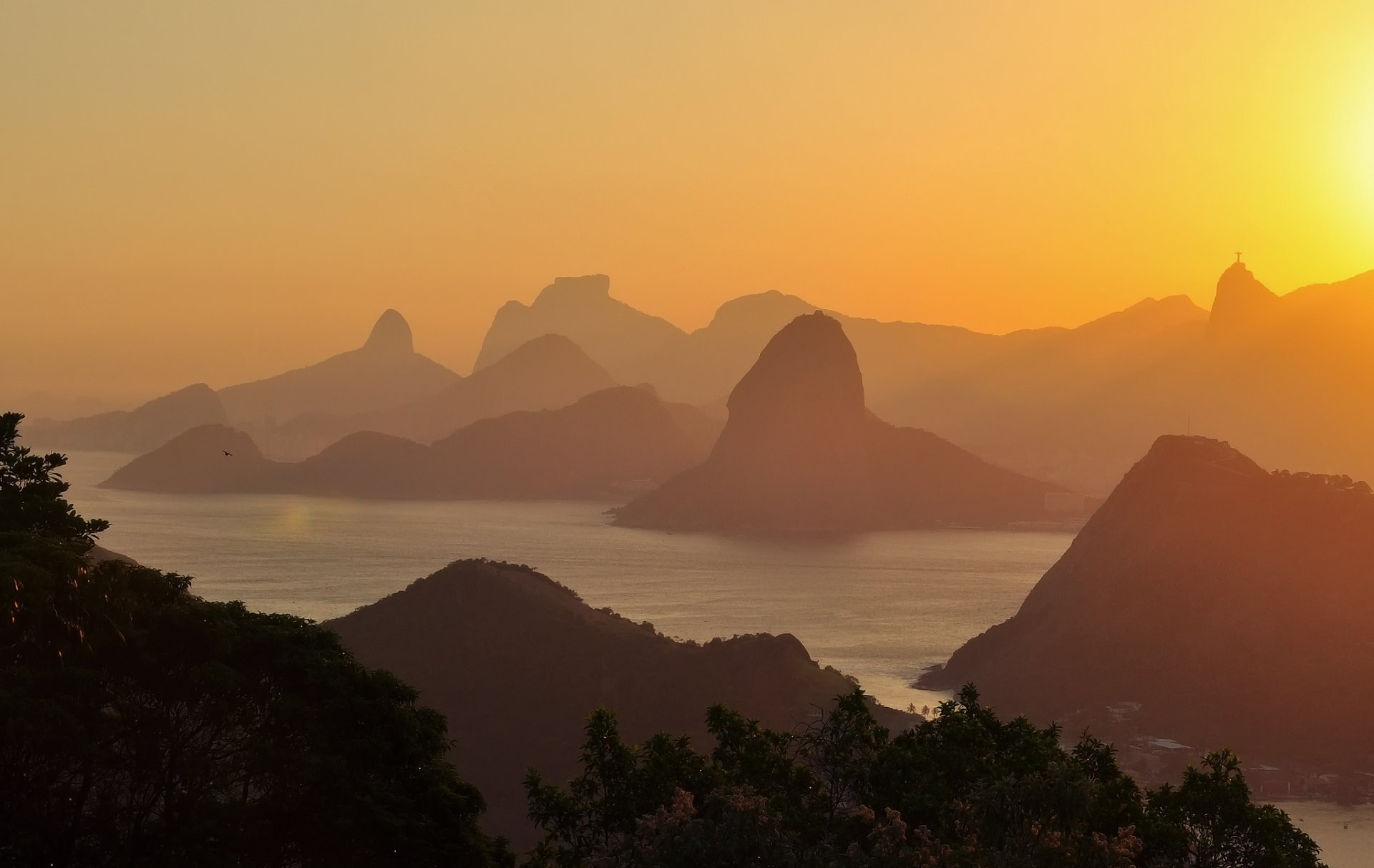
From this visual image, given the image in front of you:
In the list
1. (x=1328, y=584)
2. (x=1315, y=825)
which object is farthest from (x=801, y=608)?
(x=1315, y=825)

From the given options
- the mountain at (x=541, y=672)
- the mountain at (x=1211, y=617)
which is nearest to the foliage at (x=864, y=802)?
the mountain at (x=541, y=672)

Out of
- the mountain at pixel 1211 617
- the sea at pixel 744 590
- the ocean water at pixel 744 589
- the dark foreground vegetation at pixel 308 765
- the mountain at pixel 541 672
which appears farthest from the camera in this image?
the ocean water at pixel 744 589

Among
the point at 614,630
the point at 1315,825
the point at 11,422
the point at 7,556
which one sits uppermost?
the point at 11,422

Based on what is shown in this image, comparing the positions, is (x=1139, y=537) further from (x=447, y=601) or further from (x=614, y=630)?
(x=447, y=601)

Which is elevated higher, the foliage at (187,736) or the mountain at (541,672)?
the foliage at (187,736)

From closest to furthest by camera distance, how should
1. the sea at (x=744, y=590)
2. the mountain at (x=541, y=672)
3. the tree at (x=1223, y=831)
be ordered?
the tree at (x=1223, y=831)
the mountain at (x=541, y=672)
the sea at (x=744, y=590)

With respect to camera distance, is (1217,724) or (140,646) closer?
(140,646)

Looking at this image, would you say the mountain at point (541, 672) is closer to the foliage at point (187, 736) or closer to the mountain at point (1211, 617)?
the mountain at point (1211, 617)
